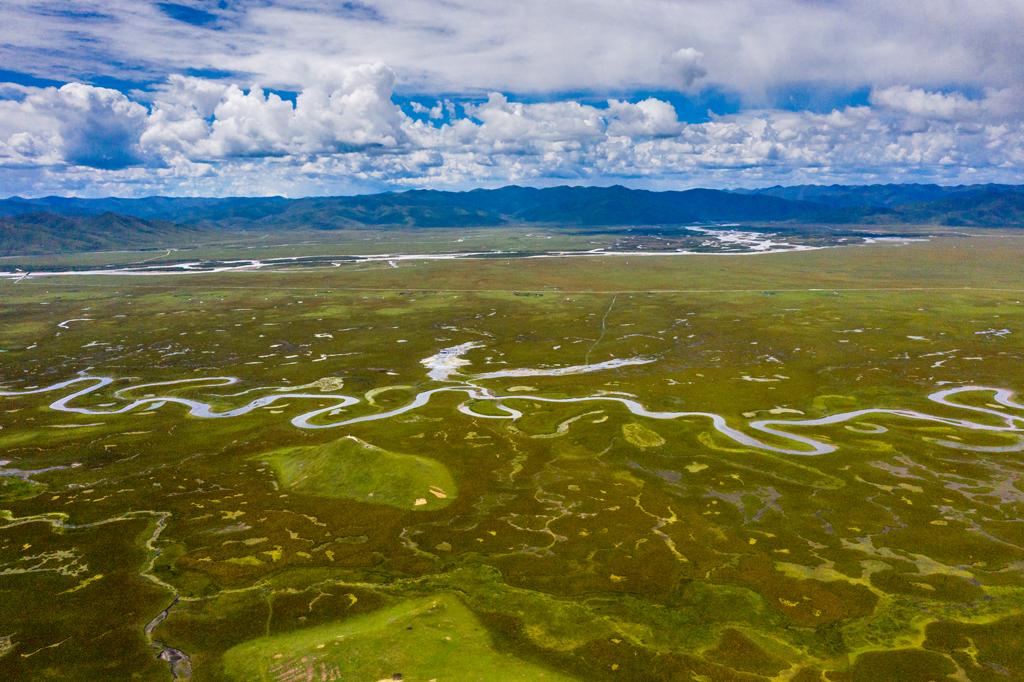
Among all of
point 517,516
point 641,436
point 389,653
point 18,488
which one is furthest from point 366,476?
point 18,488

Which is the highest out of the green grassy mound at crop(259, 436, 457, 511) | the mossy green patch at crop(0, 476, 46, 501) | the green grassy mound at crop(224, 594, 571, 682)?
the green grassy mound at crop(224, 594, 571, 682)

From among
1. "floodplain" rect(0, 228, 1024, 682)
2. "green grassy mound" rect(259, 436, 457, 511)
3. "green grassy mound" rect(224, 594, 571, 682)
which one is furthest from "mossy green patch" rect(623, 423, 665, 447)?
"green grassy mound" rect(224, 594, 571, 682)

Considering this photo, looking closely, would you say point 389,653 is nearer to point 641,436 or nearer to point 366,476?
point 366,476

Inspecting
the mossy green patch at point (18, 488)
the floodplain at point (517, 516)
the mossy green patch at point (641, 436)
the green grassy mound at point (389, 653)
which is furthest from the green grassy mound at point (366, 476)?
the mossy green patch at point (641, 436)

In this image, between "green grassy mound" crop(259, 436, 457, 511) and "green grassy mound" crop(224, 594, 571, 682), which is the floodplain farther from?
"green grassy mound" crop(259, 436, 457, 511)

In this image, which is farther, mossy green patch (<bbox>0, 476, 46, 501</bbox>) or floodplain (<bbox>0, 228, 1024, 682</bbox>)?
mossy green patch (<bbox>0, 476, 46, 501</bbox>)

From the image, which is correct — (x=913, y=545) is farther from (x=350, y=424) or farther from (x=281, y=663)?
(x=350, y=424)

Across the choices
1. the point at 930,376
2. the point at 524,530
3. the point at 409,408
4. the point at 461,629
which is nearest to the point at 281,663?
the point at 461,629
